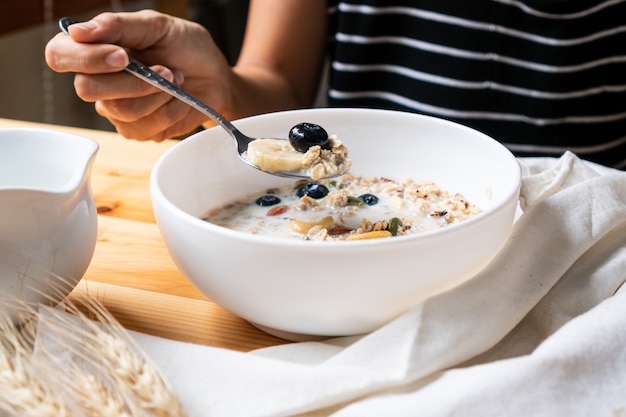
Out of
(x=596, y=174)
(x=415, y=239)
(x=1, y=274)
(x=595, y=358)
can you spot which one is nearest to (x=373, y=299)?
(x=415, y=239)

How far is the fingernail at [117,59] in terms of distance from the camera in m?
0.89

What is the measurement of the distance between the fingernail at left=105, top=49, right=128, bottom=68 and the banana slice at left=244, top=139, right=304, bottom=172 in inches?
7.0

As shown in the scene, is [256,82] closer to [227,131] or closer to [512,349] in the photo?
[227,131]

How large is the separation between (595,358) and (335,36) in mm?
1108

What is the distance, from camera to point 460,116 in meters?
1.52

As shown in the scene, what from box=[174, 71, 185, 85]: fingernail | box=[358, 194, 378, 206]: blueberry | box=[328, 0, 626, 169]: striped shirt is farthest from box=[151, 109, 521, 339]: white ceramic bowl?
box=[328, 0, 626, 169]: striped shirt

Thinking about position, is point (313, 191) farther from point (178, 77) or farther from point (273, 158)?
point (178, 77)

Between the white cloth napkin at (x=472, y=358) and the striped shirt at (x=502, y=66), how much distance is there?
29.3 inches

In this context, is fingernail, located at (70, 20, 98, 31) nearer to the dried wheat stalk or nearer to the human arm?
the human arm

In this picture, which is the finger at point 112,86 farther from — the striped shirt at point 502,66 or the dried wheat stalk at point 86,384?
the striped shirt at point 502,66

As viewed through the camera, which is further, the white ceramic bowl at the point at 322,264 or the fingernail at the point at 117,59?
the fingernail at the point at 117,59

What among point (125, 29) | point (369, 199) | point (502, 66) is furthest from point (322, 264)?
point (502, 66)

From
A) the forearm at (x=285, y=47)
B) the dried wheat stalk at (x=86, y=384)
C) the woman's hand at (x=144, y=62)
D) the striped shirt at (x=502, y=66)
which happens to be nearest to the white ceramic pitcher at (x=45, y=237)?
the dried wheat stalk at (x=86, y=384)

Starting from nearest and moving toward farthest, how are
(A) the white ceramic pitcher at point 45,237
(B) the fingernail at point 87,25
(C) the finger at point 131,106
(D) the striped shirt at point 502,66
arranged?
(A) the white ceramic pitcher at point 45,237
(B) the fingernail at point 87,25
(C) the finger at point 131,106
(D) the striped shirt at point 502,66
